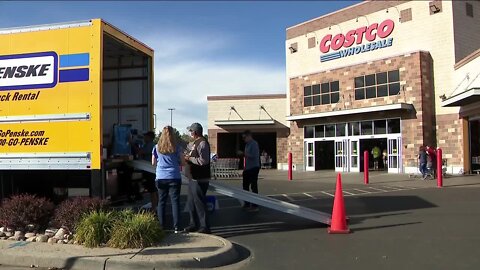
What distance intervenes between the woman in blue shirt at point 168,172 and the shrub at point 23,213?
188 cm

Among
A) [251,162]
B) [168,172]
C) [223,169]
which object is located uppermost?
[251,162]

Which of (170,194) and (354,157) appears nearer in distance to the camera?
(170,194)

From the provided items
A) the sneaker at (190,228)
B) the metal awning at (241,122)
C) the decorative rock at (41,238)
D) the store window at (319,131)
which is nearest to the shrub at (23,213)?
the decorative rock at (41,238)

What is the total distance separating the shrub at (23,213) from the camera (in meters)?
7.43

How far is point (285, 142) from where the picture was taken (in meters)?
34.2

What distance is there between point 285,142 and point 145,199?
22.7 m

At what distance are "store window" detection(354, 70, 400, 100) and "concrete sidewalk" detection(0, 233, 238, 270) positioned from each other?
2042 cm

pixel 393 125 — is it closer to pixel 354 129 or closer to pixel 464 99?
pixel 354 129

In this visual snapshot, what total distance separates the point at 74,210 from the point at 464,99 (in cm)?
1753

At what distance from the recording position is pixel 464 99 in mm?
19797

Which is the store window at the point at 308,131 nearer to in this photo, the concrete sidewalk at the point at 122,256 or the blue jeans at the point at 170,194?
the blue jeans at the point at 170,194

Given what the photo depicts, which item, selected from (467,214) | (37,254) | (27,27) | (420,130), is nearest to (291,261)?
(37,254)

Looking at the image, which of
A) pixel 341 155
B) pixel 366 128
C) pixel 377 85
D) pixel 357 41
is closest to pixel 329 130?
pixel 341 155

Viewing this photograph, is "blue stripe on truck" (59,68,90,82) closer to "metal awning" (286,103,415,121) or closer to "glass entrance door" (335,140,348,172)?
"metal awning" (286,103,415,121)
